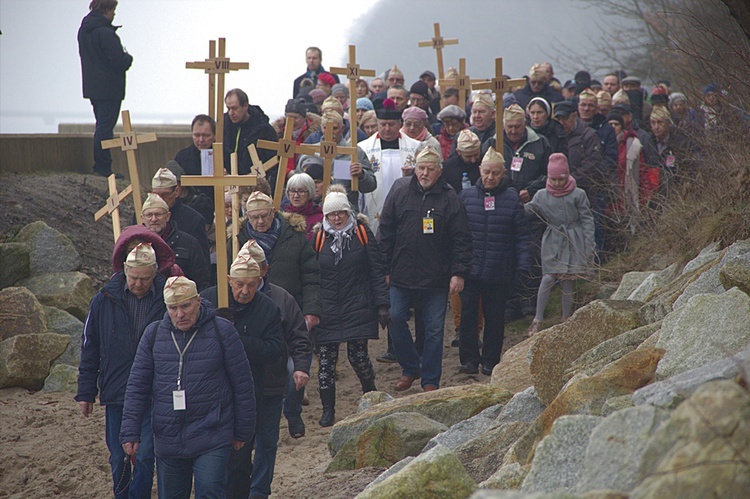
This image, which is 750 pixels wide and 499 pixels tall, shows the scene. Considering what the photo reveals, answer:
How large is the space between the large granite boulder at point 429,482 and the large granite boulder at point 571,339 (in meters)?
1.67

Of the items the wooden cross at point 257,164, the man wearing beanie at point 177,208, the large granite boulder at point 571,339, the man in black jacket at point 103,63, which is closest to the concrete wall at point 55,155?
the man in black jacket at point 103,63

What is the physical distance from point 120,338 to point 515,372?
2937mm

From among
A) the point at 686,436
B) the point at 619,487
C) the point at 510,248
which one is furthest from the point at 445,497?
the point at 510,248

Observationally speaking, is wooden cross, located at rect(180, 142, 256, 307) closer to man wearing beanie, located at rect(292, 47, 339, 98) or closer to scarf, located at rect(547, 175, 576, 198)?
scarf, located at rect(547, 175, 576, 198)

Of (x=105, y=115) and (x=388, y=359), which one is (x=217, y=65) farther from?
(x=388, y=359)

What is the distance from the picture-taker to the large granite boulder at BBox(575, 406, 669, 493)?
3682 mm

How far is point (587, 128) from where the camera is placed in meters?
11.0

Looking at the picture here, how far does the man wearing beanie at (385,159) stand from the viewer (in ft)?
33.4

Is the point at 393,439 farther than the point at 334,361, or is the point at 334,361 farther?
the point at 334,361

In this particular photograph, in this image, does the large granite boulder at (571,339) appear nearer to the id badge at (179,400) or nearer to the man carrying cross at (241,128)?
the id badge at (179,400)

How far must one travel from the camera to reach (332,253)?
8.35 metres

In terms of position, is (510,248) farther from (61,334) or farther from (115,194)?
(61,334)

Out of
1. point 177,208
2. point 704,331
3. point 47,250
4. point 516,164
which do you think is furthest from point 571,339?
point 47,250

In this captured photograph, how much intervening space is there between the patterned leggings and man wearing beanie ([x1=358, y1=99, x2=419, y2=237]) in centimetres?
206
